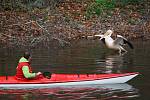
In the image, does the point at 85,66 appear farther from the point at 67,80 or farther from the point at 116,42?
the point at 116,42

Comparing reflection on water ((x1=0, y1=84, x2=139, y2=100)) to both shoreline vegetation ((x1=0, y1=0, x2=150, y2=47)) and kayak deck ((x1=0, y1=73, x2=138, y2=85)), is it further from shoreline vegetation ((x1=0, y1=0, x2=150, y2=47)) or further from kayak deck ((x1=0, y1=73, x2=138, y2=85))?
shoreline vegetation ((x1=0, y1=0, x2=150, y2=47))

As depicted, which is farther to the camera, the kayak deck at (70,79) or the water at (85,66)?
the kayak deck at (70,79)

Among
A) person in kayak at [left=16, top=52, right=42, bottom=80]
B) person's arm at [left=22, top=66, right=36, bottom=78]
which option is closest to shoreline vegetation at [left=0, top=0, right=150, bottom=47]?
person in kayak at [left=16, top=52, right=42, bottom=80]

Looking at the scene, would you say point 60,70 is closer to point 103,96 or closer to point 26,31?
point 103,96

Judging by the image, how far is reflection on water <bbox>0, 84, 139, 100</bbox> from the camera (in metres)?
16.4

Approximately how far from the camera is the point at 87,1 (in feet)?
143

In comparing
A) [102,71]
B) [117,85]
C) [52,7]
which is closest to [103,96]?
[117,85]

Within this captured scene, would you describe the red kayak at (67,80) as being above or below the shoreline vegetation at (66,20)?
below

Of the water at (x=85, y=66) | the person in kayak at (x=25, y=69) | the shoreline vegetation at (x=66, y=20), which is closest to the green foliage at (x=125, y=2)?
the shoreline vegetation at (x=66, y=20)

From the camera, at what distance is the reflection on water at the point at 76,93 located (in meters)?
16.4

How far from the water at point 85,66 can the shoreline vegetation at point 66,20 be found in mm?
1261

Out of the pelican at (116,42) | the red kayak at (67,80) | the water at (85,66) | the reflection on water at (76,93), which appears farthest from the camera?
the pelican at (116,42)

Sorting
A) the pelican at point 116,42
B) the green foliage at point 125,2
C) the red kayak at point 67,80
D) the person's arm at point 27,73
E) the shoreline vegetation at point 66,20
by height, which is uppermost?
the green foliage at point 125,2

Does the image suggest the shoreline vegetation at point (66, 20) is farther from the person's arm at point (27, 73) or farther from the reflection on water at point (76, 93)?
the reflection on water at point (76, 93)
